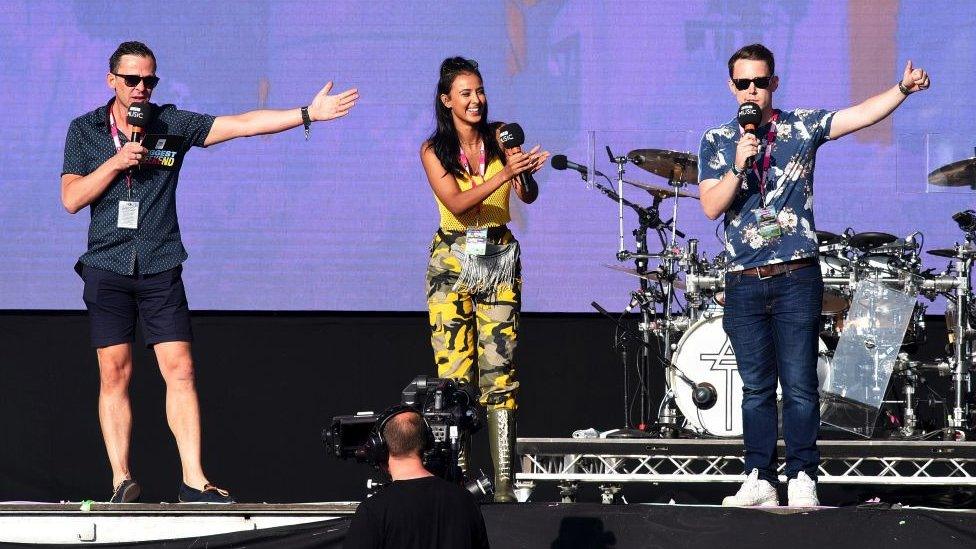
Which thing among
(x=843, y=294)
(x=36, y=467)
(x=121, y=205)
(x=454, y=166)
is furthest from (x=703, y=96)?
(x=36, y=467)

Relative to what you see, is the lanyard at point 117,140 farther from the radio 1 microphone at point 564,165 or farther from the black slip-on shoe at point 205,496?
the radio 1 microphone at point 564,165

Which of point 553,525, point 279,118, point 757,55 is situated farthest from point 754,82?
point 279,118

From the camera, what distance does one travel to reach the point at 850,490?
662 cm

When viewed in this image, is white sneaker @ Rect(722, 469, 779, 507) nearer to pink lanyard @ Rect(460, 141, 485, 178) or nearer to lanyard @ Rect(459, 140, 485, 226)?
lanyard @ Rect(459, 140, 485, 226)

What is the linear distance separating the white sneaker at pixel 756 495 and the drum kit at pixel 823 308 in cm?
195

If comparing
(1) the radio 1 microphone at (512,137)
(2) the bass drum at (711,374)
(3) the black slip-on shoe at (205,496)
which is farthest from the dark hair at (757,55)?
(2) the bass drum at (711,374)

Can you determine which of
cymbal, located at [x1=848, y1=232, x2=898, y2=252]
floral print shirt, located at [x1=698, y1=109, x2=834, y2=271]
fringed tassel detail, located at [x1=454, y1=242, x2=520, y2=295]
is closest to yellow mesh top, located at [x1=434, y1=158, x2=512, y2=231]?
fringed tassel detail, located at [x1=454, y1=242, x2=520, y2=295]

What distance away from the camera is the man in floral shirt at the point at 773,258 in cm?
393

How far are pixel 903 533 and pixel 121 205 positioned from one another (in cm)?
256

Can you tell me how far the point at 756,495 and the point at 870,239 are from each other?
2.55 meters

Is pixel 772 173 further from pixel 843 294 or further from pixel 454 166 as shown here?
pixel 843 294

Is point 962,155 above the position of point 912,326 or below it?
above

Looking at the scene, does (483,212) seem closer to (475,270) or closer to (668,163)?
(475,270)

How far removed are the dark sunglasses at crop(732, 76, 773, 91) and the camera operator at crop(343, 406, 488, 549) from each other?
150cm
